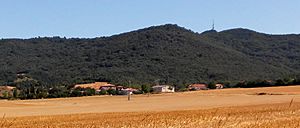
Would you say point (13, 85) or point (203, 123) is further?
point (13, 85)

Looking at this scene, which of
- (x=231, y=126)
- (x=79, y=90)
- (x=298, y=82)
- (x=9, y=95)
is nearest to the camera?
(x=231, y=126)

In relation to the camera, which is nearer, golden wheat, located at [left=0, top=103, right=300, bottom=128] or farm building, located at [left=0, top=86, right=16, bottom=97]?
golden wheat, located at [left=0, top=103, right=300, bottom=128]

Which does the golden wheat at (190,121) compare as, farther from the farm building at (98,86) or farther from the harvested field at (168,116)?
the farm building at (98,86)

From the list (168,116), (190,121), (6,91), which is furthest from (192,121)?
(6,91)

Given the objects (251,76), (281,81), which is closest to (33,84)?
(251,76)

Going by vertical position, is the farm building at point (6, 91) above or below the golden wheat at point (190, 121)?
above

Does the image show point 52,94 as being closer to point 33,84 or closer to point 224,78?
point 33,84

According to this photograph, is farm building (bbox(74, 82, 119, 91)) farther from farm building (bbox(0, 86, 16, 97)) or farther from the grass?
the grass

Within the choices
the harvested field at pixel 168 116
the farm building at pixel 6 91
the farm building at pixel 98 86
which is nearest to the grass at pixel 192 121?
the harvested field at pixel 168 116

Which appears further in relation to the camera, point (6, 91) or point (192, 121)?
point (6, 91)

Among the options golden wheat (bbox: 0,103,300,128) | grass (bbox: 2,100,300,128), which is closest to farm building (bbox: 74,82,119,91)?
grass (bbox: 2,100,300,128)

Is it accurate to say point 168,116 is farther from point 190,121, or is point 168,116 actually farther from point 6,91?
point 6,91

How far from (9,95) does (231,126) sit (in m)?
133

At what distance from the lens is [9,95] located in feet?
470
